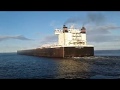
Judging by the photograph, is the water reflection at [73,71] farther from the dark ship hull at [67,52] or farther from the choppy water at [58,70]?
the dark ship hull at [67,52]

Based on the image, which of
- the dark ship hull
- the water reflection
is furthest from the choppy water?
the dark ship hull

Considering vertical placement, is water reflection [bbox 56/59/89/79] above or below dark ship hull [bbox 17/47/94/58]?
below

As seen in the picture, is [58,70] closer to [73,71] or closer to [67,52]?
[73,71]

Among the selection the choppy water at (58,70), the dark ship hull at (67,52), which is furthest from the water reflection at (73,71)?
the dark ship hull at (67,52)

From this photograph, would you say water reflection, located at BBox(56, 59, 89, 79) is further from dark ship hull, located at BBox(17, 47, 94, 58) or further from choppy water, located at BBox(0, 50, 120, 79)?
dark ship hull, located at BBox(17, 47, 94, 58)

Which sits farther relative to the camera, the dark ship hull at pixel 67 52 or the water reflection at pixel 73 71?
the dark ship hull at pixel 67 52

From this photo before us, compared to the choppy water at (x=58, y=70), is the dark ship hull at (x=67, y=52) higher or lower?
higher

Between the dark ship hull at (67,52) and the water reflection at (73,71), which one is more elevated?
the dark ship hull at (67,52)

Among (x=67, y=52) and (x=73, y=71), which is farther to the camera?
(x=67, y=52)

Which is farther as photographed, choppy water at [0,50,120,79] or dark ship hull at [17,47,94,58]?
dark ship hull at [17,47,94,58]

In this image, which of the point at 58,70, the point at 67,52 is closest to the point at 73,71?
the point at 58,70

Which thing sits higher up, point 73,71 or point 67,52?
point 67,52

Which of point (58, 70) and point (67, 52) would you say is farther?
point (67, 52)
